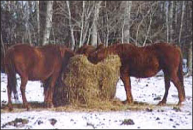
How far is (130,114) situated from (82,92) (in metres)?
1.37

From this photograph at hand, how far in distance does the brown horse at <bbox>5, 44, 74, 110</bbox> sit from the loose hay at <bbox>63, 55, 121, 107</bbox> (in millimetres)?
295

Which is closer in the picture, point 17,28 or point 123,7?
point 123,7

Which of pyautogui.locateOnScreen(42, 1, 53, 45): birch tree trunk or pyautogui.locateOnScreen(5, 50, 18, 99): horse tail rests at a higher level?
pyautogui.locateOnScreen(42, 1, 53, 45): birch tree trunk

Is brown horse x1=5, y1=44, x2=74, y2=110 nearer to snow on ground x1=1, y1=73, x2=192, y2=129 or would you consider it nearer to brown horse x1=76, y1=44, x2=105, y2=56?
brown horse x1=76, y1=44, x2=105, y2=56

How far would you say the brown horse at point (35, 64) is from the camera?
884 centimetres

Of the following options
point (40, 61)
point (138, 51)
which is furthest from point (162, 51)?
point (40, 61)

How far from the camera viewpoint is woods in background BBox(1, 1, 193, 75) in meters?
19.4

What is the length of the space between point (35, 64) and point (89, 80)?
122cm

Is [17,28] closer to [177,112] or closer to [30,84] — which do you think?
[30,84]

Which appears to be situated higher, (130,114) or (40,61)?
(40,61)

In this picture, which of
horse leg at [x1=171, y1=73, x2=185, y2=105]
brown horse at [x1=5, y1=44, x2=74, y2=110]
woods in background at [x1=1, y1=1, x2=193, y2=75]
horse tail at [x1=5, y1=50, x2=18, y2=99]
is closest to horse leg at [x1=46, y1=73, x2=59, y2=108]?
brown horse at [x1=5, y1=44, x2=74, y2=110]

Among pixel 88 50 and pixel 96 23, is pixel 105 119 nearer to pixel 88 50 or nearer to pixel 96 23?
pixel 88 50

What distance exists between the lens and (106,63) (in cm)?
944

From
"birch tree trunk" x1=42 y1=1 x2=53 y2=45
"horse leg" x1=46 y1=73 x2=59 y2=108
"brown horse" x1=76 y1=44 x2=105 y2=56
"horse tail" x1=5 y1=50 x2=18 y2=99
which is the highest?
"birch tree trunk" x1=42 y1=1 x2=53 y2=45
